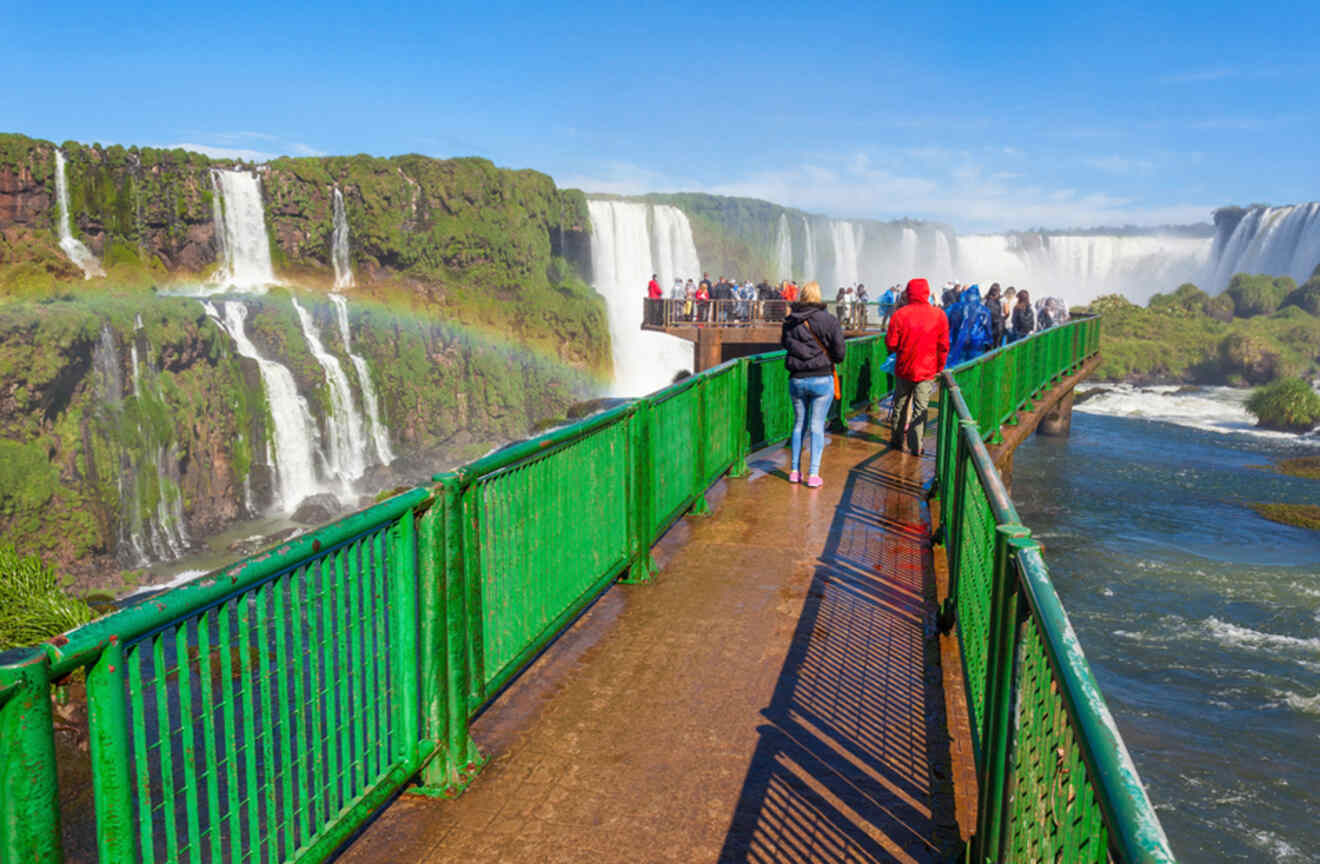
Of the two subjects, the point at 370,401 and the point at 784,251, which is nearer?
the point at 370,401

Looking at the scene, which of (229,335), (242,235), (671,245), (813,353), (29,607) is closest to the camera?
(813,353)

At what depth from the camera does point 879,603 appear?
18.8 feet

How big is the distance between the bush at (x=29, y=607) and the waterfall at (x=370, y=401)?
28888 millimetres

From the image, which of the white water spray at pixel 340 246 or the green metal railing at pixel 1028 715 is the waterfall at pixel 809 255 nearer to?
the white water spray at pixel 340 246

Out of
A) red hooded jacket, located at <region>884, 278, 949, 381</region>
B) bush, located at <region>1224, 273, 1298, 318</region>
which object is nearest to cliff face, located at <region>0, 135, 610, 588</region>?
red hooded jacket, located at <region>884, 278, 949, 381</region>

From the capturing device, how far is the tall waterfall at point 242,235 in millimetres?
46281

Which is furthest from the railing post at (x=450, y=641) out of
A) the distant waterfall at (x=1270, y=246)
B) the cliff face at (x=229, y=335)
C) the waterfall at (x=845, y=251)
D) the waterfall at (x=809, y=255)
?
the distant waterfall at (x=1270, y=246)

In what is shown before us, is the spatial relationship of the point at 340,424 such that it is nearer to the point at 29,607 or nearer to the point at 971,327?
the point at 29,607

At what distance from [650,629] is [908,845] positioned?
2.25 m

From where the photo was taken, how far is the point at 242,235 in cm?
4719

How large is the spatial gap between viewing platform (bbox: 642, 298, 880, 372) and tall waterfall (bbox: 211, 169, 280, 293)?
979 inches

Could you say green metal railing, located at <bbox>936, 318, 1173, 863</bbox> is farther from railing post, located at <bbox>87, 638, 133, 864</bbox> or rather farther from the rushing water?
the rushing water

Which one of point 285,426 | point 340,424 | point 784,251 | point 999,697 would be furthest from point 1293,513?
point 784,251

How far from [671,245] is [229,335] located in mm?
27918
